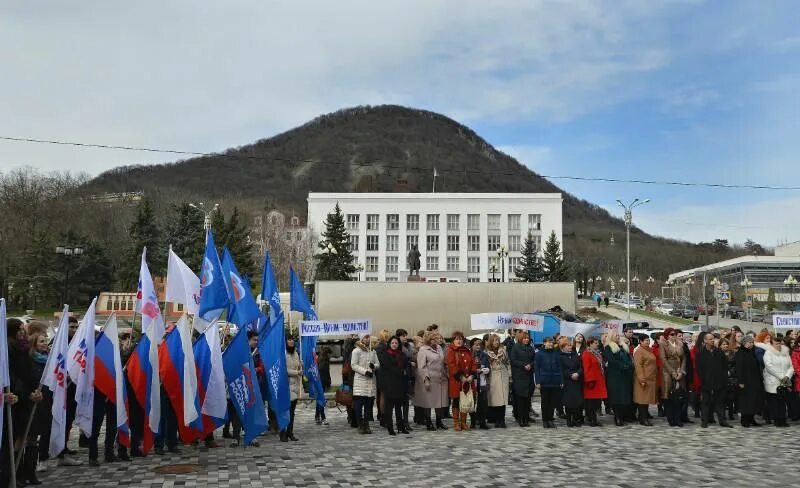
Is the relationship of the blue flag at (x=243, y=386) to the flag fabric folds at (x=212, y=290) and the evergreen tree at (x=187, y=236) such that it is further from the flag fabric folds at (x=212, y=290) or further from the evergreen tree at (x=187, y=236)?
the evergreen tree at (x=187, y=236)

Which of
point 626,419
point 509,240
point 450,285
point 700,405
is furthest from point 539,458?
point 509,240

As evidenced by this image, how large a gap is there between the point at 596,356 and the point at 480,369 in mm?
2161

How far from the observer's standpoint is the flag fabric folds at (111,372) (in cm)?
930

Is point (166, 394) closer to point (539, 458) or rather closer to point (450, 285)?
point (539, 458)

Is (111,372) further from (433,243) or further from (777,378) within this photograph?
(433,243)

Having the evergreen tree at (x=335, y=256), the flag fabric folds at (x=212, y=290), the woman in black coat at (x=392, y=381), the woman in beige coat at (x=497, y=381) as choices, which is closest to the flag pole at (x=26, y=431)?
the flag fabric folds at (x=212, y=290)

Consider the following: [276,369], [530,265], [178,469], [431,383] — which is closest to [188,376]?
[178,469]

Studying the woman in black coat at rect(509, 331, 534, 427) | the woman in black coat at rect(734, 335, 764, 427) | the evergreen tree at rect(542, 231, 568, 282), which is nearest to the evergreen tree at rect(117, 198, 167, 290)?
the evergreen tree at rect(542, 231, 568, 282)

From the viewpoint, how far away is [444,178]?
192500 mm

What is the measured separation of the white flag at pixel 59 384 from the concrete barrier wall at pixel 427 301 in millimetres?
19641

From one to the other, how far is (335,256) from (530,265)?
2266 cm

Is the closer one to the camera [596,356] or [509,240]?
[596,356]

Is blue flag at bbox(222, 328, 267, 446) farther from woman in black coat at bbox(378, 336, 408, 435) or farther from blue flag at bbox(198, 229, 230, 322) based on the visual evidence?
woman in black coat at bbox(378, 336, 408, 435)

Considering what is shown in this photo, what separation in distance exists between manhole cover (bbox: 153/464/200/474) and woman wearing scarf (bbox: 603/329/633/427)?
7.41 m
